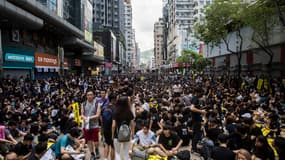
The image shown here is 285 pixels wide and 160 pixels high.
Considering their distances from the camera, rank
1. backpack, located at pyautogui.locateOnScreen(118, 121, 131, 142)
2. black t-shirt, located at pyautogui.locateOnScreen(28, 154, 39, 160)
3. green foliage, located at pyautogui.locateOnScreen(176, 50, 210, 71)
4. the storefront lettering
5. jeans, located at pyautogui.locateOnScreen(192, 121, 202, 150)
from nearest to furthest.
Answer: black t-shirt, located at pyautogui.locateOnScreen(28, 154, 39, 160)
backpack, located at pyautogui.locateOnScreen(118, 121, 131, 142)
jeans, located at pyautogui.locateOnScreen(192, 121, 202, 150)
the storefront lettering
green foliage, located at pyautogui.locateOnScreen(176, 50, 210, 71)

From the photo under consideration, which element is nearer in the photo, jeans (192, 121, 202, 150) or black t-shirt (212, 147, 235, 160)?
black t-shirt (212, 147, 235, 160)

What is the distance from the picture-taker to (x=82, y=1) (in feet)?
164

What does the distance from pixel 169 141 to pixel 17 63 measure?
20.4 m

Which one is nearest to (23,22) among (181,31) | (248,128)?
(248,128)

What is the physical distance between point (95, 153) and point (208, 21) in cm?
2063

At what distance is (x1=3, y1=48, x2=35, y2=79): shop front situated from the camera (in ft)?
72.6

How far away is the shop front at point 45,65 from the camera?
2841 cm

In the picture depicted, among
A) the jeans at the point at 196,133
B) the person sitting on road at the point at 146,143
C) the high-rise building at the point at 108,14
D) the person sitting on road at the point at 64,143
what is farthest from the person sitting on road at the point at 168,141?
the high-rise building at the point at 108,14

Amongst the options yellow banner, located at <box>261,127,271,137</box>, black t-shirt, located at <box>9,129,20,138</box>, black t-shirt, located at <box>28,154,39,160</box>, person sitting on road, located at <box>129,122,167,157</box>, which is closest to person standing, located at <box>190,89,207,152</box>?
person sitting on road, located at <box>129,122,167,157</box>

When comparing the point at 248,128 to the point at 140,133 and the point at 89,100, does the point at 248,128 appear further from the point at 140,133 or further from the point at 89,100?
the point at 89,100

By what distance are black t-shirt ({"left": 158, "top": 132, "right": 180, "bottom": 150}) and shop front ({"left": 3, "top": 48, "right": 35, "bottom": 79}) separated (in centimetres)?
1698

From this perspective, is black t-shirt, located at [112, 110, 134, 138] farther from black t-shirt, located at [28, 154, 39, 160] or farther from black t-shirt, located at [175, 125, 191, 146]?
black t-shirt, located at [175, 125, 191, 146]

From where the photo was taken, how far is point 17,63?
2388 cm

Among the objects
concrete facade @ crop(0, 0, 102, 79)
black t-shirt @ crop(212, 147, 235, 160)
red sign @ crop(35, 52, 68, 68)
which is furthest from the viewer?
red sign @ crop(35, 52, 68, 68)
